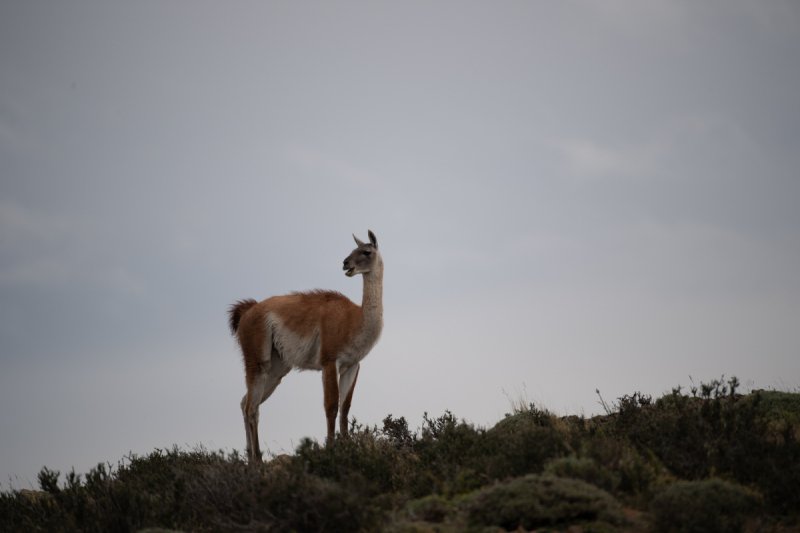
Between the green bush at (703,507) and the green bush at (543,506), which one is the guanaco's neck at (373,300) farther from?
the green bush at (703,507)

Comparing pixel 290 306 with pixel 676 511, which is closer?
pixel 676 511

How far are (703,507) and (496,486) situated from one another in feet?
5.71

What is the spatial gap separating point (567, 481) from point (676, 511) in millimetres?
931

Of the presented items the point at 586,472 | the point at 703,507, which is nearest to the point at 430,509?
the point at 586,472

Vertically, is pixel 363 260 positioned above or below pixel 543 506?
above

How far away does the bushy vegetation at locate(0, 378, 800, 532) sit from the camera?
21.2 feet

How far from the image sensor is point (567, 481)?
22.0 ft

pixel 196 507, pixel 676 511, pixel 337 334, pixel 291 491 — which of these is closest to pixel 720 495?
pixel 676 511

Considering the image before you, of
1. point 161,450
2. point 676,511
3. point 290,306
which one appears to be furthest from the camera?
point 290,306

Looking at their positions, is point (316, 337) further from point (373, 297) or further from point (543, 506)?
point (543, 506)

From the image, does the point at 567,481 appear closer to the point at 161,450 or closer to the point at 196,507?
the point at 196,507

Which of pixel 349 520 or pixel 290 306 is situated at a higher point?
pixel 290 306

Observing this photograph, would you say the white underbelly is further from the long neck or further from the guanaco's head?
the guanaco's head

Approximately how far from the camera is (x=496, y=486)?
679cm
